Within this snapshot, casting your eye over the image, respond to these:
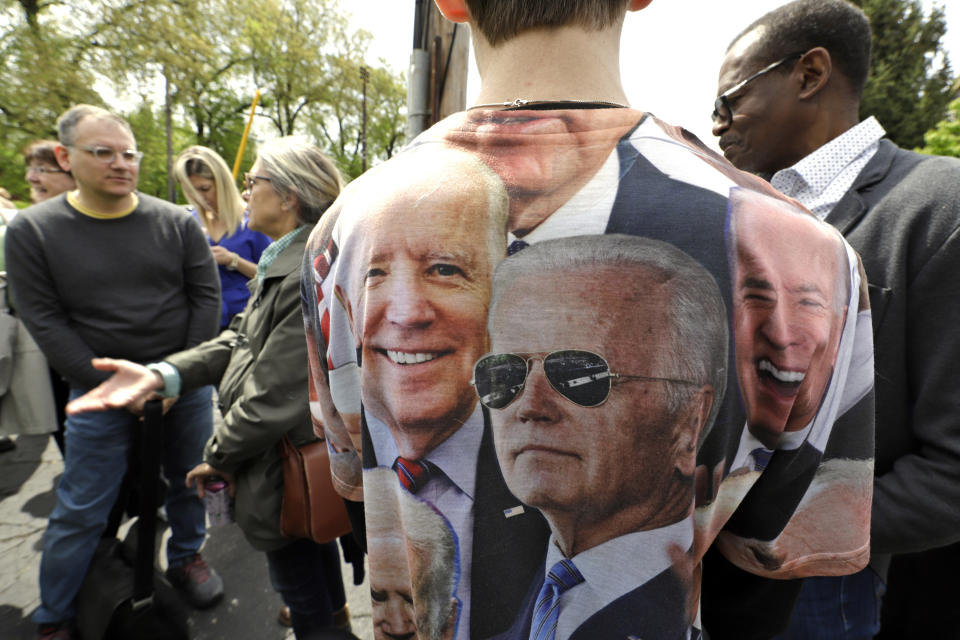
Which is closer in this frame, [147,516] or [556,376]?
[556,376]

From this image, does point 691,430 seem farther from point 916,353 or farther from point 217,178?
point 217,178

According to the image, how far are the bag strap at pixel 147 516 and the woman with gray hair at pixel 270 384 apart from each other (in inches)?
3.6

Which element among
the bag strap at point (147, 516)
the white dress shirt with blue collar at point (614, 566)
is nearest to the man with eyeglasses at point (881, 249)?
the white dress shirt with blue collar at point (614, 566)

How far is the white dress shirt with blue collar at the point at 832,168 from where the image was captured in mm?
1312

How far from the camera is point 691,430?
0.60 m

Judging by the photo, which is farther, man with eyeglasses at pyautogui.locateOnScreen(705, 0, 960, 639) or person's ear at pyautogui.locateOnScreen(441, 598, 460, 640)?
man with eyeglasses at pyautogui.locateOnScreen(705, 0, 960, 639)

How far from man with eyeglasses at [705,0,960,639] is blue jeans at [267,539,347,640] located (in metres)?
1.65

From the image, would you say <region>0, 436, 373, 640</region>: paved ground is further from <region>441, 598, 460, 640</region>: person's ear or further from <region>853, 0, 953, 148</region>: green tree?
<region>853, 0, 953, 148</region>: green tree

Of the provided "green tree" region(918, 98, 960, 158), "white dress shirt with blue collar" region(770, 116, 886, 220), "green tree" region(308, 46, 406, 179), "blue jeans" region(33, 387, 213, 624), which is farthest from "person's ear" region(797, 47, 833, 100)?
"green tree" region(308, 46, 406, 179)

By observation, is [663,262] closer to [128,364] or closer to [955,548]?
[955,548]

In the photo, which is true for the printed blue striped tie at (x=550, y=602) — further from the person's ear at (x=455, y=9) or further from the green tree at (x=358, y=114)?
the green tree at (x=358, y=114)

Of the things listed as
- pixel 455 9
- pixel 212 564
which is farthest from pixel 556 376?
pixel 212 564

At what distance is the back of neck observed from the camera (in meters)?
0.62

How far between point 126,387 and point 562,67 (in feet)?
6.64
